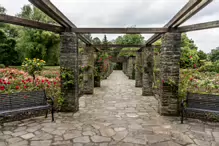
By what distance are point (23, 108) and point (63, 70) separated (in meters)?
1.58

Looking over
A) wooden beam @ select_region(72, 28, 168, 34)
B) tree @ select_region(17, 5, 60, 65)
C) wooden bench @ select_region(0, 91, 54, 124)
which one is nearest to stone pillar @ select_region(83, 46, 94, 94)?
wooden beam @ select_region(72, 28, 168, 34)

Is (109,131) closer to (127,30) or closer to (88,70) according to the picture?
(127,30)

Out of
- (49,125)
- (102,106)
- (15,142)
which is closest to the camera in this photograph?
(15,142)

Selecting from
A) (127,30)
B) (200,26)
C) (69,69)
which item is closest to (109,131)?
(69,69)

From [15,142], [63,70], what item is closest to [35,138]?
[15,142]

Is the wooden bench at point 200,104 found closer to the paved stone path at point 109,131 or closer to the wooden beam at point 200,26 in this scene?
the paved stone path at point 109,131

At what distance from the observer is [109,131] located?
3.64 m

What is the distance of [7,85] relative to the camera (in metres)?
5.32

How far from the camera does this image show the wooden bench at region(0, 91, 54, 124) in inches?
146

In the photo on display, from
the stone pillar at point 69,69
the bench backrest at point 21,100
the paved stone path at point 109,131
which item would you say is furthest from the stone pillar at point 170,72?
the bench backrest at point 21,100

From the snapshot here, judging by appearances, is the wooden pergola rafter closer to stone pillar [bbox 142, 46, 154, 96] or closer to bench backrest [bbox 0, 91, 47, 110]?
bench backrest [bbox 0, 91, 47, 110]

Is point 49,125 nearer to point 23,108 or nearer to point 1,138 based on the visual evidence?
point 23,108

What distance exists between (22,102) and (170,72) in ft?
13.7

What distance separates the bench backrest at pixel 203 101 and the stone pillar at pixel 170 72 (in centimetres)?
50
